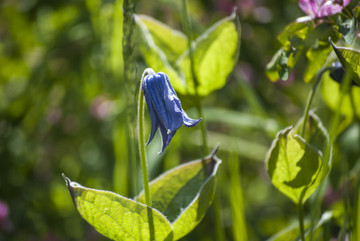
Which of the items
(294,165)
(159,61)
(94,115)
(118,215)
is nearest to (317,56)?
(294,165)

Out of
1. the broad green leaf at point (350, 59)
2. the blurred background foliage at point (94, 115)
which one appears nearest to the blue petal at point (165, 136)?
the broad green leaf at point (350, 59)

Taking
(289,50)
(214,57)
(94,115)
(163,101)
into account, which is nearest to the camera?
(163,101)

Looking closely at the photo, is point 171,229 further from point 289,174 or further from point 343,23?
point 343,23

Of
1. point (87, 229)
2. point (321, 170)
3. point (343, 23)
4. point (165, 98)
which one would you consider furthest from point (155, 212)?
point (87, 229)

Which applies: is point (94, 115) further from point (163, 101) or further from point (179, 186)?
point (163, 101)

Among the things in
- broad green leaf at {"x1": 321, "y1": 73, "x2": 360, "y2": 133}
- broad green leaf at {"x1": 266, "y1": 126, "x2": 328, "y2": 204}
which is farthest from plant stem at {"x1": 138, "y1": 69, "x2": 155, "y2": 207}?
broad green leaf at {"x1": 321, "y1": 73, "x2": 360, "y2": 133}

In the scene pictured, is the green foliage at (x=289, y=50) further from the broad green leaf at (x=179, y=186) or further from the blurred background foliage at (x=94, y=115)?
the blurred background foliage at (x=94, y=115)
